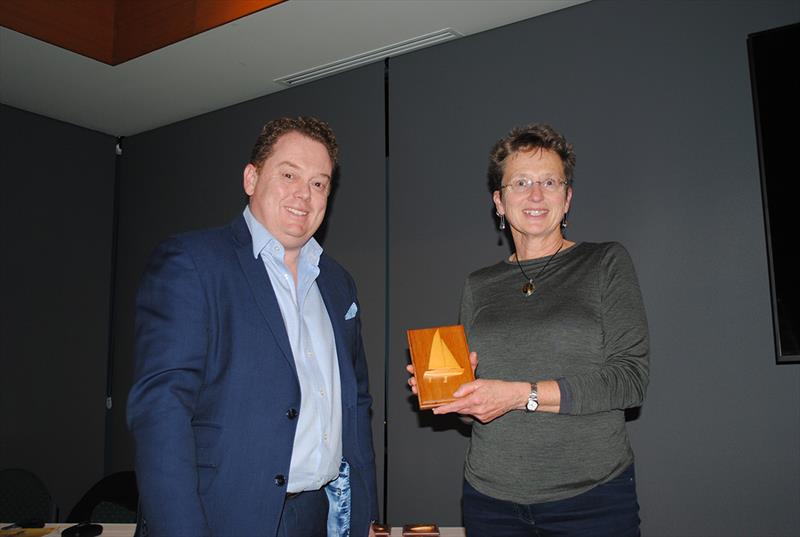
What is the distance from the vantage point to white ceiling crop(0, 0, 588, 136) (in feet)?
11.5

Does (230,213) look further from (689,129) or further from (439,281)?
(689,129)

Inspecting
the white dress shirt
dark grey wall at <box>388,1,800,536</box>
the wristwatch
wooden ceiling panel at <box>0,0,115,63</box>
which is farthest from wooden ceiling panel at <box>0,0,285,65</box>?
the wristwatch

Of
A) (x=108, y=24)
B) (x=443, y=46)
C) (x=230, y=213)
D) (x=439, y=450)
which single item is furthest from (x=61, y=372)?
(x=443, y=46)

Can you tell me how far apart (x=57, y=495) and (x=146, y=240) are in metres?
2.00

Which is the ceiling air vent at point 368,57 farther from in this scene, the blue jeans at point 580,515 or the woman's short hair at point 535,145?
the blue jeans at point 580,515

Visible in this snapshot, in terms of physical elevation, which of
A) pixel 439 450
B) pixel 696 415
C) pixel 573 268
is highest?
pixel 573 268

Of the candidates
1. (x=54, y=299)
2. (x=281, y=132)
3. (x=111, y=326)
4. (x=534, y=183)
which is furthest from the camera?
(x=111, y=326)

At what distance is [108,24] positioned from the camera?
4172 millimetres

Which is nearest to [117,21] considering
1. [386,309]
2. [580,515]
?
[386,309]

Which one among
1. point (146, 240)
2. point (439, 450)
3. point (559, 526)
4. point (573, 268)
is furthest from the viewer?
point (146, 240)

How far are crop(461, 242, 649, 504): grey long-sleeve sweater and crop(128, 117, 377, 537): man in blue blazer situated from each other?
46 cm

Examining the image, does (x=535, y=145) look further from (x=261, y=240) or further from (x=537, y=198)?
(x=261, y=240)

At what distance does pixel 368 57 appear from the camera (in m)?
4.10

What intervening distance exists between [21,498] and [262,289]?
289 cm
